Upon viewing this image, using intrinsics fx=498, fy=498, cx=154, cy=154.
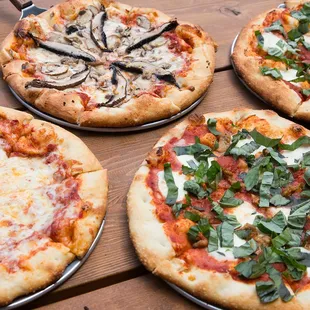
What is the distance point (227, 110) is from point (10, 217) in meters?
1.82

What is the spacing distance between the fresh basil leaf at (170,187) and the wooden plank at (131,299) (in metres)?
0.47

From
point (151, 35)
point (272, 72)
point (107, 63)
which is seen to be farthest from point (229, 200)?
point (151, 35)

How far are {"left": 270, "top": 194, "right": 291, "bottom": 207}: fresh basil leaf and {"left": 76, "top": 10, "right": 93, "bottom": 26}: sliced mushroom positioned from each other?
231 cm

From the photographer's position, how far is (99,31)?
4.16 m

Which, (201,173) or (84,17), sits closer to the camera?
(201,173)

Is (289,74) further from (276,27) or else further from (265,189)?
(265,189)

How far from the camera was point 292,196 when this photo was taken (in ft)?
9.76

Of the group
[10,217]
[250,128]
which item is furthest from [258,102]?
[10,217]

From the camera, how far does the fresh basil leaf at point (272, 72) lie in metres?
3.77

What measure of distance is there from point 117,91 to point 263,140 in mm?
1103

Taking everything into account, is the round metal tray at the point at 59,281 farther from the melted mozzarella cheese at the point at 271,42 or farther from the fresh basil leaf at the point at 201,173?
the melted mozzarella cheese at the point at 271,42

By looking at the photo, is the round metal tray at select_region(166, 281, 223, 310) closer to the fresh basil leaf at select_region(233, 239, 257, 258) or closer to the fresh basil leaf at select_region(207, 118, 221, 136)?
the fresh basil leaf at select_region(233, 239, 257, 258)

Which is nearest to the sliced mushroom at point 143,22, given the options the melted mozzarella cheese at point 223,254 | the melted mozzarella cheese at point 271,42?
the melted mozzarella cheese at point 271,42

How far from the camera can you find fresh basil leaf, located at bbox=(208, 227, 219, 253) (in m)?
2.61
